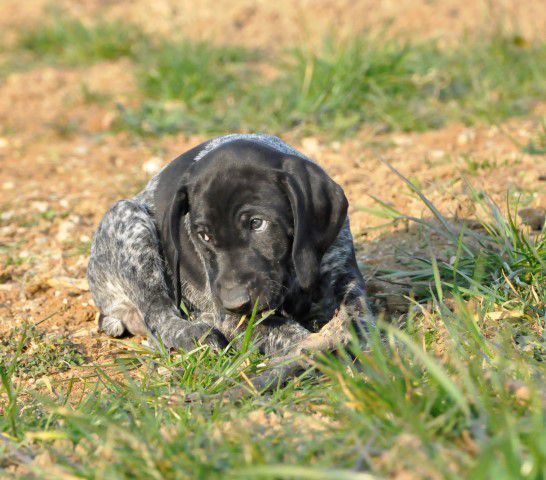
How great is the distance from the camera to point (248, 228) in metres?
4.47

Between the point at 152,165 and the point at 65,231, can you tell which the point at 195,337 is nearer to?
the point at 65,231

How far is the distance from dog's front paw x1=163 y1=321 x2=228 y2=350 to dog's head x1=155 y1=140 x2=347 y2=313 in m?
0.19

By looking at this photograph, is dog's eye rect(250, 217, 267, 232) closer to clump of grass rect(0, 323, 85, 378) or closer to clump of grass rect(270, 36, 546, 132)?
clump of grass rect(0, 323, 85, 378)

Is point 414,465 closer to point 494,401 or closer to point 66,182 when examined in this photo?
point 494,401

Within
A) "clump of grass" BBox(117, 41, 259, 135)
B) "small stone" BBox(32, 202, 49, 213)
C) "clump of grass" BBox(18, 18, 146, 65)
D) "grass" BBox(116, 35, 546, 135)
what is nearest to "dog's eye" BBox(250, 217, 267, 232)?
"small stone" BBox(32, 202, 49, 213)

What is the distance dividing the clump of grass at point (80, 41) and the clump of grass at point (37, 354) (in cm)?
628

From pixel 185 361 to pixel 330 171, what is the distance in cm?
316

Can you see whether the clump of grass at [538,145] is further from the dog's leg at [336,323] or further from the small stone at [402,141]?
the dog's leg at [336,323]

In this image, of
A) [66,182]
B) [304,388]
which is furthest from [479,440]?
[66,182]

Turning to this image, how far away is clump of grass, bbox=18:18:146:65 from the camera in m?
10.8

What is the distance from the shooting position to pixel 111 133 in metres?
9.03

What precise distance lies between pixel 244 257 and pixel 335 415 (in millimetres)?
1264

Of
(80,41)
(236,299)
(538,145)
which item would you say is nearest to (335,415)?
(236,299)

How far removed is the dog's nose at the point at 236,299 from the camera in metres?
4.29
